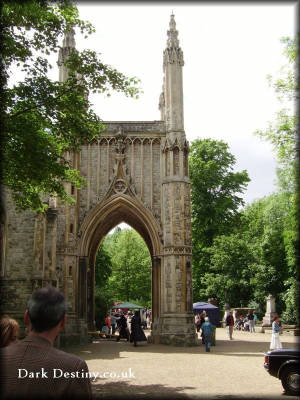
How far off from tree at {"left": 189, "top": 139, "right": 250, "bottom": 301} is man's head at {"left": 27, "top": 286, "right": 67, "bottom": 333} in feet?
103

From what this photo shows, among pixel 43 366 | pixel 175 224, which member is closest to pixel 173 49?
pixel 175 224

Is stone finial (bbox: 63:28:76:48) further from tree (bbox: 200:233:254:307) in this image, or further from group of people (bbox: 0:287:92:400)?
group of people (bbox: 0:287:92:400)

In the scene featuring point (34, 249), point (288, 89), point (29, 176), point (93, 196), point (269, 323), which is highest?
point (288, 89)

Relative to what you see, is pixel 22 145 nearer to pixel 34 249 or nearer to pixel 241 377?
pixel 241 377

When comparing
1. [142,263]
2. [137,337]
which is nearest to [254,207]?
[142,263]

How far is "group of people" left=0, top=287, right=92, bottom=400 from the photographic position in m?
2.56

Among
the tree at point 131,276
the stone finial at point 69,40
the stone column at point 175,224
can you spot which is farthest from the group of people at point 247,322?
the stone finial at point 69,40

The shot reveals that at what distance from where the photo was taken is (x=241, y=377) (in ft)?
36.1

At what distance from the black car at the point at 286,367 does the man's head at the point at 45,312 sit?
7.88 m

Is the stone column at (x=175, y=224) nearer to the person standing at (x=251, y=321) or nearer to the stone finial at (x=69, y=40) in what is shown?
the stone finial at (x=69, y=40)

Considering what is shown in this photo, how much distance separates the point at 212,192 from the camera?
35.1 m

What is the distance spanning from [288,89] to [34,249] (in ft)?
38.9

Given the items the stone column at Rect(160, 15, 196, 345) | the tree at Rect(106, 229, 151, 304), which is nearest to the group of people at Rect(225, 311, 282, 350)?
the stone column at Rect(160, 15, 196, 345)

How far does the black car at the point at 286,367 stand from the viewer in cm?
917
